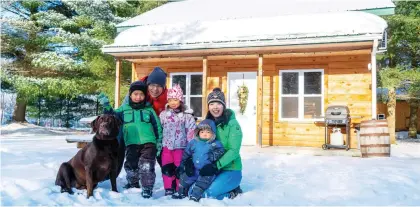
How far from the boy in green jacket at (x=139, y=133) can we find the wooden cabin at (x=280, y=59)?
16.0 ft

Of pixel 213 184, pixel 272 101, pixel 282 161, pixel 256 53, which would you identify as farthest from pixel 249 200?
pixel 272 101

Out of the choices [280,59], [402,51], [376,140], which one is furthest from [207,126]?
[402,51]

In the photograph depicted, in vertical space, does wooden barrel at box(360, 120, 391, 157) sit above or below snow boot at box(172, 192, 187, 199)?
above

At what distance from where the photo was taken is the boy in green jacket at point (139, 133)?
3.88 meters

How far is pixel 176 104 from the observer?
404 centimetres

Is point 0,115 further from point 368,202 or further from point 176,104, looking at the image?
point 368,202

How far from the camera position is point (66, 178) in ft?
12.2

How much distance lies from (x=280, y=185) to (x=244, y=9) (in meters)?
8.41

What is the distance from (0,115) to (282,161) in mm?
19039

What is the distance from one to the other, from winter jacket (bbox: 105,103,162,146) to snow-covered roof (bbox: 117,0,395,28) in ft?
24.8

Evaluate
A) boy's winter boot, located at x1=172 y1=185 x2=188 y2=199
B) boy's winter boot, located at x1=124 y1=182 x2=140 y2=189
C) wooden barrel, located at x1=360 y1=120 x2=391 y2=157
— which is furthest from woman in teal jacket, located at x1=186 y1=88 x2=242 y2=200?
wooden barrel, located at x1=360 y1=120 x2=391 y2=157

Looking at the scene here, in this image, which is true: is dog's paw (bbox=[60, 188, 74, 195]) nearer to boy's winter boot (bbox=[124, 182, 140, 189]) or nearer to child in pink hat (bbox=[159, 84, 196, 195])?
boy's winter boot (bbox=[124, 182, 140, 189])

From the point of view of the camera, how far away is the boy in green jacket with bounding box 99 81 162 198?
3.88 meters

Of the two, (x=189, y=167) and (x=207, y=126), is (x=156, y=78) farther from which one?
(x=189, y=167)
